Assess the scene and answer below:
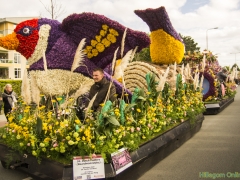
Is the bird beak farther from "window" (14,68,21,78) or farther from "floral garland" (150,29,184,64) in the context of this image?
"window" (14,68,21,78)

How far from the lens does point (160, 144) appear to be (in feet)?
13.8

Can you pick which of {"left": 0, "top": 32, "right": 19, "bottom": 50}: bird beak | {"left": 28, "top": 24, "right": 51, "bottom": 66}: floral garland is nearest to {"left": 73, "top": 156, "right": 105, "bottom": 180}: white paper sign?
{"left": 28, "top": 24, "right": 51, "bottom": 66}: floral garland

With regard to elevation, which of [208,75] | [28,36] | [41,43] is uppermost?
[28,36]

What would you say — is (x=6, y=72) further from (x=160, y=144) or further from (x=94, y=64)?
(x=160, y=144)

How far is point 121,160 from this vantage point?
3.19 meters

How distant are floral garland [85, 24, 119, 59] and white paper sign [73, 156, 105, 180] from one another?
404 centimetres

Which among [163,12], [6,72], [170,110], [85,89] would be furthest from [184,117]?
[6,72]

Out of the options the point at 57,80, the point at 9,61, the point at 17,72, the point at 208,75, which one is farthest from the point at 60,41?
the point at 17,72

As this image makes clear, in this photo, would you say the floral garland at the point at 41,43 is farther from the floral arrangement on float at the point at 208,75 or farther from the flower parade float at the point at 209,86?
the floral arrangement on float at the point at 208,75

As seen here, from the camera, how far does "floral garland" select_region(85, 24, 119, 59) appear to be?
6445 mm

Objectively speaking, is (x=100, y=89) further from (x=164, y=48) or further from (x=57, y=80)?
(x=164, y=48)

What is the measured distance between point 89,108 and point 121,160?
2.42 ft

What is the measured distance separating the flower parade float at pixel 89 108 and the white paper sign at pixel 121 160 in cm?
2

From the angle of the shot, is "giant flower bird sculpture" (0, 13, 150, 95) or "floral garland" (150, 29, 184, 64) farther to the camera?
"floral garland" (150, 29, 184, 64)
